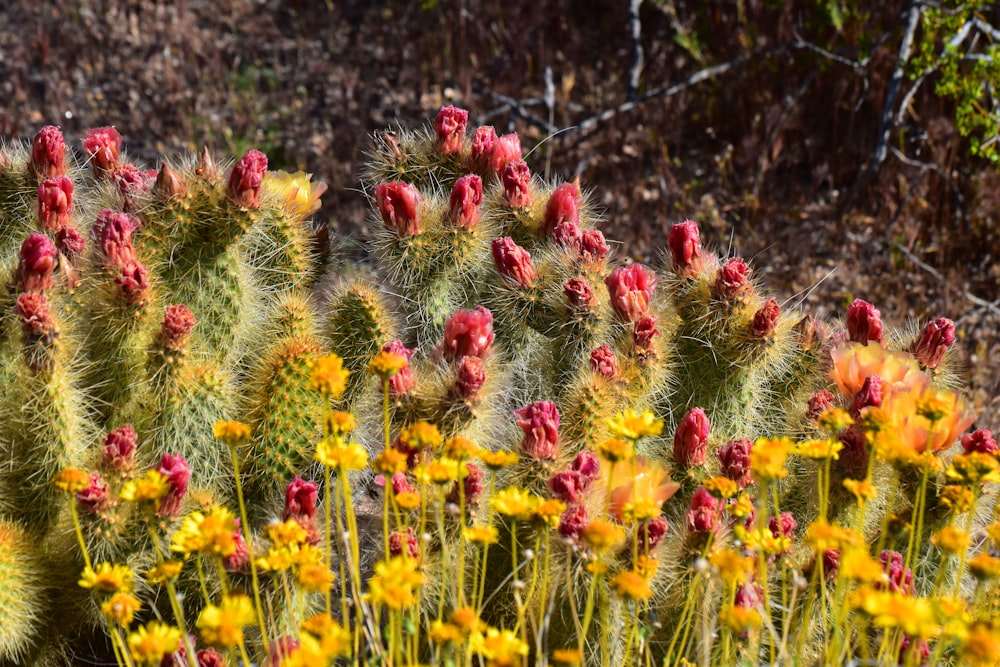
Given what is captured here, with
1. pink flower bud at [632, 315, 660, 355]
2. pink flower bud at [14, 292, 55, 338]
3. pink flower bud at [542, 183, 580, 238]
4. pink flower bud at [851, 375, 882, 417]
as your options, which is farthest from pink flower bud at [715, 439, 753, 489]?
pink flower bud at [14, 292, 55, 338]

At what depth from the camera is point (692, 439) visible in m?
2.45

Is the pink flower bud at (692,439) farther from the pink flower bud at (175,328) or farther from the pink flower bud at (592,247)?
the pink flower bud at (175,328)

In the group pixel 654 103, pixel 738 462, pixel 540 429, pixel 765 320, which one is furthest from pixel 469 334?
pixel 654 103

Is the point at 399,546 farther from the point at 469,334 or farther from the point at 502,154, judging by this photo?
the point at 502,154

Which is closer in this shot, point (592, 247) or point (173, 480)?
point (173, 480)

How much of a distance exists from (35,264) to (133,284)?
22cm

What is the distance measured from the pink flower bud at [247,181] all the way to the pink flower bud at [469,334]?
652 millimetres

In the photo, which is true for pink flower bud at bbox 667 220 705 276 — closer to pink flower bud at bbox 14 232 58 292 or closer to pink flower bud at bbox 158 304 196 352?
pink flower bud at bbox 158 304 196 352

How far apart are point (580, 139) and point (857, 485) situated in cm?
411

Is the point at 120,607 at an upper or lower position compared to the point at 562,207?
lower

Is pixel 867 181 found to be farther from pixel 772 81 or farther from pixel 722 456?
pixel 722 456

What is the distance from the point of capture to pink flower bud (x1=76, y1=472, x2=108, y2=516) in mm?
2295

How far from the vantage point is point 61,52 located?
6.83 metres

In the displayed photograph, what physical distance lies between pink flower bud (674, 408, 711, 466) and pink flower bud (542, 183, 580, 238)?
0.79 metres
